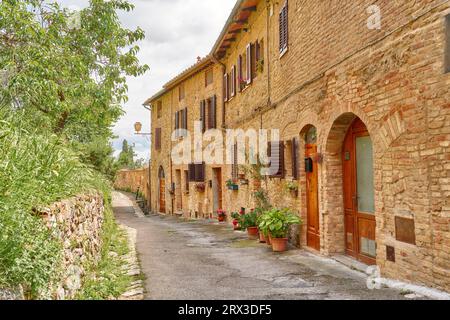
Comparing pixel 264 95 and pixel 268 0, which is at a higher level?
pixel 268 0

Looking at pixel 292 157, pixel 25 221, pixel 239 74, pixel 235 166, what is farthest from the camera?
pixel 235 166

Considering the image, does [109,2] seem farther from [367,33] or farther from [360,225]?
[360,225]

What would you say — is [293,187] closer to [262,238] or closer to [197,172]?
[262,238]

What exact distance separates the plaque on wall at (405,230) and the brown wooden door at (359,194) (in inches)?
39.1

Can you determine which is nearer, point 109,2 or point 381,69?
point 381,69

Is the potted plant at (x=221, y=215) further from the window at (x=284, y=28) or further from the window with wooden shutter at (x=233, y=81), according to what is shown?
the window at (x=284, y=28)

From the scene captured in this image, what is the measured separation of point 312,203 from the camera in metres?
8.02

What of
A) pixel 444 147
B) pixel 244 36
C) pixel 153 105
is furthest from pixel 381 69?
pixel 153 105

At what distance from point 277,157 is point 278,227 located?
2108 millimetres

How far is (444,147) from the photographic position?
4461mm

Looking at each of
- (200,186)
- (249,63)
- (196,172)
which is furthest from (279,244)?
(196,172)
